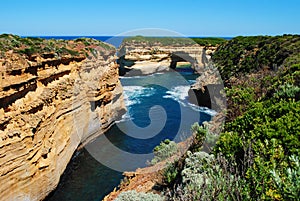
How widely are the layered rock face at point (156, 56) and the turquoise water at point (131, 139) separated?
53.0 ft

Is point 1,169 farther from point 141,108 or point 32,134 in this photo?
point 141,108

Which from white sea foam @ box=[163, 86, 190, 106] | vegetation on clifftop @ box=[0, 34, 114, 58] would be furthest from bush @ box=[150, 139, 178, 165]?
white sea foam @ box=[163, 86, 190, 106]

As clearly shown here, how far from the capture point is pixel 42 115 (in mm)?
14453

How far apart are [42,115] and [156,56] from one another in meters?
47.9

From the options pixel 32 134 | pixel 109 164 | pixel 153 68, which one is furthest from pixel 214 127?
pixel 153 68

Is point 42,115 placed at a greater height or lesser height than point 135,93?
greater

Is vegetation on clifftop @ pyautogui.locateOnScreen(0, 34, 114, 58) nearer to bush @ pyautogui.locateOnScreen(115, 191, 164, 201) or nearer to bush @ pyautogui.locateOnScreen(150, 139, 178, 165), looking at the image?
bush @ pyautogui.locateOnScreen(115, 191, 164, 201)

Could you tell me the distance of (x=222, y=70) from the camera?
1454 inches

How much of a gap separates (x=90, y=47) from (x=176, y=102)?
15789 millimetres

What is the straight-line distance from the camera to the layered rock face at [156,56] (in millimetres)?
58188

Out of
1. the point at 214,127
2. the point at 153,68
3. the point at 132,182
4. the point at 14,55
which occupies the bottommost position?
the point at 153,68

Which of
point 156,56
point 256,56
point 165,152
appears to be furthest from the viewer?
point 156,56

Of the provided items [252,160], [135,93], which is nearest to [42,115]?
[252,160]

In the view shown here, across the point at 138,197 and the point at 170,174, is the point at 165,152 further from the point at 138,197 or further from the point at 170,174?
the point at 138,197
